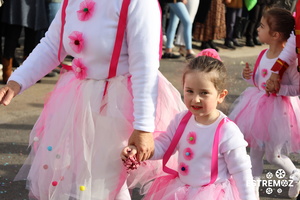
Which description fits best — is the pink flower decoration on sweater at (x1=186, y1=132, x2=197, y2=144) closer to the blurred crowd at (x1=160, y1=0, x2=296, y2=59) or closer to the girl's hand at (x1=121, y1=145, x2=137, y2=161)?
the girl's hand at (x1=121, y1=145, x2=137, y2=161)

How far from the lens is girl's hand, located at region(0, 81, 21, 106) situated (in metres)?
2.58

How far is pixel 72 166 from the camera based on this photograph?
2.64m

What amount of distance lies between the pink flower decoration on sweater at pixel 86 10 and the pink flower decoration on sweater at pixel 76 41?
0.08 metres

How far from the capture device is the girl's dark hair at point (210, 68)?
2.63m

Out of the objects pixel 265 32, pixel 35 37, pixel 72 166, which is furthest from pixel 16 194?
pixel 35 37

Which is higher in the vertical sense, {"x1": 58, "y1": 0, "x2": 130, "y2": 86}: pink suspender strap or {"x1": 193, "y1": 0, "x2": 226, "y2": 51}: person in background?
{"x1": 58, "y1": 0, "x2": 130, "y2": 86}: pink suspender strap

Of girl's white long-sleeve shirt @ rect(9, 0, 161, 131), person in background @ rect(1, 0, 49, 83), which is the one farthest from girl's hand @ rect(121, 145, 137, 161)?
person in background @ rect(1, 0, 49, 83)

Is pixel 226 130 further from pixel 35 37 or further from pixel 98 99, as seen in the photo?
pixel 35 37

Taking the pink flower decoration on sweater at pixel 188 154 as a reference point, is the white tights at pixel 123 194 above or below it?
below

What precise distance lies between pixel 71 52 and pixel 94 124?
379 mm

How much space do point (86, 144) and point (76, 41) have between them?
1.62 ft

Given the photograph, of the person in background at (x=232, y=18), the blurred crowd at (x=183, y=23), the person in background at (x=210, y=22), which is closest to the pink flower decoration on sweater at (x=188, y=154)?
the blurred crowd at (x=183, y=23)

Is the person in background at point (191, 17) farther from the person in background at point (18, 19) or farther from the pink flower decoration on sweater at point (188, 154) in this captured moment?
the pink flower decoration on sweater at point (188, 154)

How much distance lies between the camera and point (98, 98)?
264 cm
